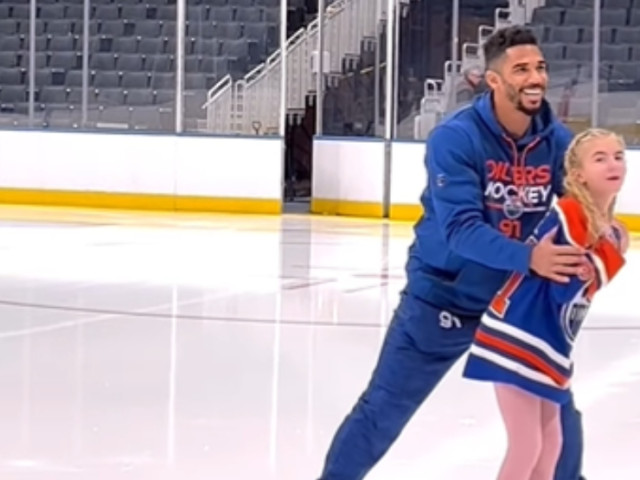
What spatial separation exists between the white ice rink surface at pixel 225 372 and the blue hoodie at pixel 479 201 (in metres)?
0.90

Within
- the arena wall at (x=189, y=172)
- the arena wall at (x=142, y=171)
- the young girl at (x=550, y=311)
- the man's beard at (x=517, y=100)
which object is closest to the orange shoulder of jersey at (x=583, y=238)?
the young girl at (x=550, y=311)

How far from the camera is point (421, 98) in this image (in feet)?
48.0

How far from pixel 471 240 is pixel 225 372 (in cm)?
273

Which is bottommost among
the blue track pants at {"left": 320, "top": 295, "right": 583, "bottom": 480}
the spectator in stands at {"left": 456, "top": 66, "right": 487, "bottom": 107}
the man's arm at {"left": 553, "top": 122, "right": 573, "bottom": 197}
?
the blue track pants at {"left": 320, "top": 295, "right": 583, "bottom": 480}

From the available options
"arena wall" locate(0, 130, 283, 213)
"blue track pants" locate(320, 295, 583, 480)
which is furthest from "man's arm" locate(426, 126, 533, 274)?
"arena wall" locate(0, 130, 283, 213)

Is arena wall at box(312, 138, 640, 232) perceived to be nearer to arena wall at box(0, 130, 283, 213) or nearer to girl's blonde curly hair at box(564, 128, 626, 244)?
arena wall at box(0, 130, 283, 213)

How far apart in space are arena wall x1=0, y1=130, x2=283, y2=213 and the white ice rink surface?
474 centimetres

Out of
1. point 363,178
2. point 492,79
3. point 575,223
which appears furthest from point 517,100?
point 363,178

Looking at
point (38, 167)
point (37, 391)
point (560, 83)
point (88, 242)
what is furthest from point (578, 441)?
point (38, 167)

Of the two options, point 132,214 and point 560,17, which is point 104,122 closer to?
point 132,214

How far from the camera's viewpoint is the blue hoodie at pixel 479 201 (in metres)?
2.86

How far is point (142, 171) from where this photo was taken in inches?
602

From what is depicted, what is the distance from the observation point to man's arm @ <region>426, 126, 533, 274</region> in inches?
109

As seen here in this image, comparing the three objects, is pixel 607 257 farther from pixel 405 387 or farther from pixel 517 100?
pixel 405 387
